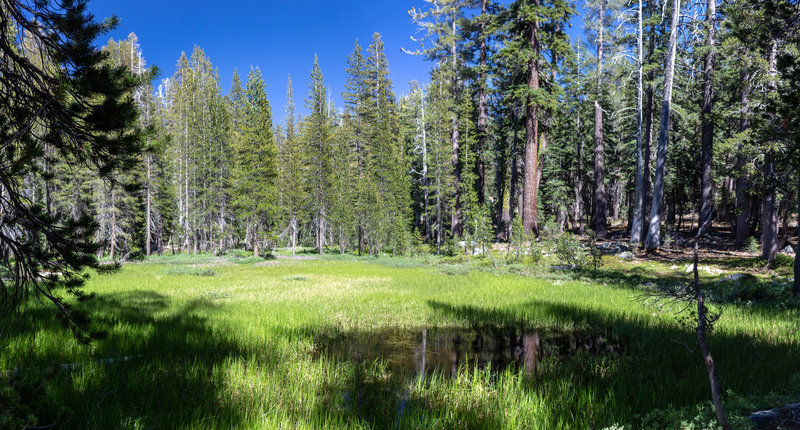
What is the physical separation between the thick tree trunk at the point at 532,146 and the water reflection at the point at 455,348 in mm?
13132

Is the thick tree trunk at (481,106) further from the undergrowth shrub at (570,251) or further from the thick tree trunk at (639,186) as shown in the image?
the undergrowth shrub at (570,251)

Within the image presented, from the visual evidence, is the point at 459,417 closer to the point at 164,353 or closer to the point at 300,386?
the point at 300,386

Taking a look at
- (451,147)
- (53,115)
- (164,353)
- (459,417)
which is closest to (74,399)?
(164,353)

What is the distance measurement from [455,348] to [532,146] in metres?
15.7

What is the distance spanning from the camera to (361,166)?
47125 millimetres

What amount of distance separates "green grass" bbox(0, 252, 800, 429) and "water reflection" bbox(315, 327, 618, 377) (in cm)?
29

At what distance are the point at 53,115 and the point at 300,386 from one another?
3.85 meters

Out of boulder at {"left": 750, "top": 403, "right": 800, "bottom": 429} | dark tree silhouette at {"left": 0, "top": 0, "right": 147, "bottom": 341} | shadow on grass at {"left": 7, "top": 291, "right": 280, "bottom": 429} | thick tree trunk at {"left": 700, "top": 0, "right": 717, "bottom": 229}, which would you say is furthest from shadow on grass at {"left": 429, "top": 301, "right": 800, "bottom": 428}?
thick tree trunk at {"left": 700, "top": 0, "right": 717, "bottom": 229}

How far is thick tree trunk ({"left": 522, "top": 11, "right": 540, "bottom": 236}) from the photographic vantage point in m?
19.1

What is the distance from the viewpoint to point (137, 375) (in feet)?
13.2

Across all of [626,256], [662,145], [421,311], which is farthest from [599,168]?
[421,311]

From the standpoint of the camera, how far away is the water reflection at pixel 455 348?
18.2ft

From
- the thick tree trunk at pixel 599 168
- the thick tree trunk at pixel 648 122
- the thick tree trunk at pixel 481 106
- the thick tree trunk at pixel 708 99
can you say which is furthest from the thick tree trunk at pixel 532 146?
the thick tree trunk at pixel 599 168

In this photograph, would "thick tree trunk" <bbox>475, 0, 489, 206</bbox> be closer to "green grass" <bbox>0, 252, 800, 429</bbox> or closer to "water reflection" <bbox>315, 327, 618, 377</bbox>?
"green grass" <bbox>0, 252, 800, 429</bbox>
